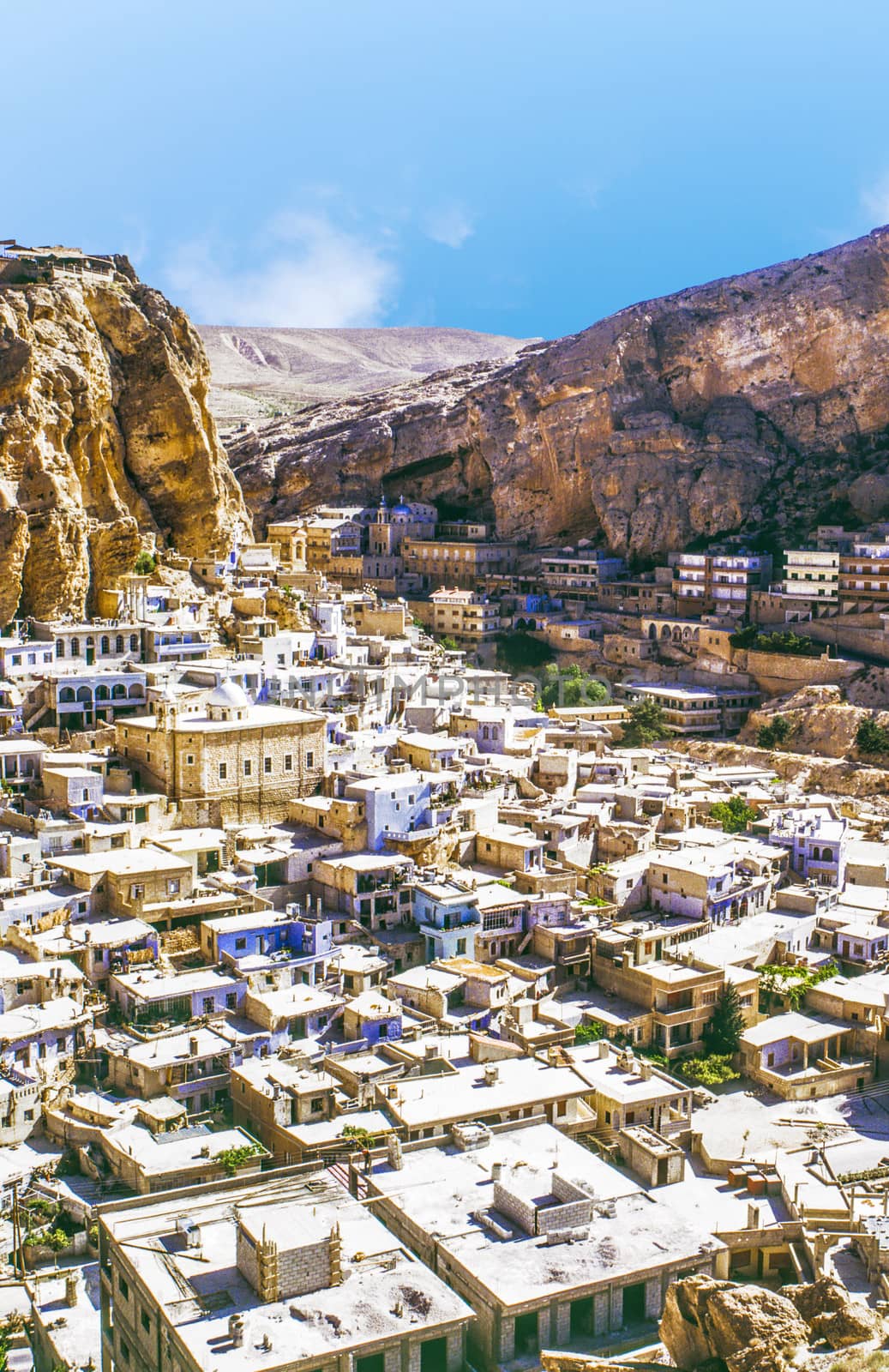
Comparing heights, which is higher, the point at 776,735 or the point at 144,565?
the point at 144,565

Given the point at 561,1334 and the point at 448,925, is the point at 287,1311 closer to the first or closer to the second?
the point at 561,1334

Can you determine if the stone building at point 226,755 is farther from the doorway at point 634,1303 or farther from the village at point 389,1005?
the doorway at point 634,1303

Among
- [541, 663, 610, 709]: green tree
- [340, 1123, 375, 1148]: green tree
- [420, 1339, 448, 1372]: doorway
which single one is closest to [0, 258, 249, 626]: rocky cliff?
[541, 663, 610, 709]: green tree

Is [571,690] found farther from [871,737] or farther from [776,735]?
[871,737]

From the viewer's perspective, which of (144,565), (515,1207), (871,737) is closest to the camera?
(515,1207)

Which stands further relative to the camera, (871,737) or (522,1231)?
(871,737)

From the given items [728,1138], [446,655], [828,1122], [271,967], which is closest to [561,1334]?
[728,1138]

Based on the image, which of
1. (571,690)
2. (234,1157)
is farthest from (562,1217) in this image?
(571,690)
